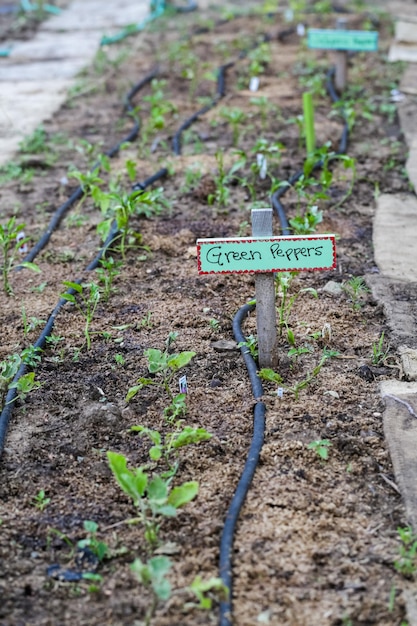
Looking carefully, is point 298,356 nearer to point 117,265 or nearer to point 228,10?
point 117,265

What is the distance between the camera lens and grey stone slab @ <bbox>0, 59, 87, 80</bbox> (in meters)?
7.75

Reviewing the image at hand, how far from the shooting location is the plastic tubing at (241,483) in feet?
7.59

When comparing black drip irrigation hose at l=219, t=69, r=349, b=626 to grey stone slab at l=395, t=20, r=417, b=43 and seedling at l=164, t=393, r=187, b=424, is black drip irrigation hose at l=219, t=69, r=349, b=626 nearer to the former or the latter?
seedling at l=164, t=393, r=187, b=424

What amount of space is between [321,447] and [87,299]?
1509 millimetres

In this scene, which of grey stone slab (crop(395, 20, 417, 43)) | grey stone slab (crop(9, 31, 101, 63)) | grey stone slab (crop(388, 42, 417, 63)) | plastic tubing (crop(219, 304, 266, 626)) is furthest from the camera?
grey stone slab (crop(9, 31, 101, 63))

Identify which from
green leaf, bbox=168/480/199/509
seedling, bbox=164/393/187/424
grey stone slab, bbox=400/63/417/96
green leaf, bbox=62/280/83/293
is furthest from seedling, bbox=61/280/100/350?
grey stone slab, bbox=400/63/417/96

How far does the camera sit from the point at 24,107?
271 inches

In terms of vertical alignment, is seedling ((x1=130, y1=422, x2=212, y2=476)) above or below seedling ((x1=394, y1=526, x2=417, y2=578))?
above

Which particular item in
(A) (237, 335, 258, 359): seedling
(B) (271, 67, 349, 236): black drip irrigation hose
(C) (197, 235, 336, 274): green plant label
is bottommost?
(A) (237, 335, 258, 359): seedling

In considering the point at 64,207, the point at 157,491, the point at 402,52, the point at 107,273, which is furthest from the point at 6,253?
the point at 402,52

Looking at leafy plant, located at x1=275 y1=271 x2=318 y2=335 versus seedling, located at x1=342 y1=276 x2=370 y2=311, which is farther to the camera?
seedling, located at x1=342 y1=276 x2=370 y2=311

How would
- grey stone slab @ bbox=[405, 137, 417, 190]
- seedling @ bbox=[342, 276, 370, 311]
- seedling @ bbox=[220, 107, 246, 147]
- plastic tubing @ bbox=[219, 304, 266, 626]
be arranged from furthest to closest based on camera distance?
seedling @ bbox=[220, 107, 246, 147] → grey stone slab @ bbox=[405, 137, 417, 190] → seedling @ bbox=[342, 276, 370, 311] → plastic tubing @ bbox=[219, 304, 266, 626]

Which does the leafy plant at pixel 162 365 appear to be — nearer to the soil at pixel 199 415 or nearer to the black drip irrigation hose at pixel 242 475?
the soil at pixel 199 415

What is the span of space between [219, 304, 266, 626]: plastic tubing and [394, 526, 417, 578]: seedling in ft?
1.60
